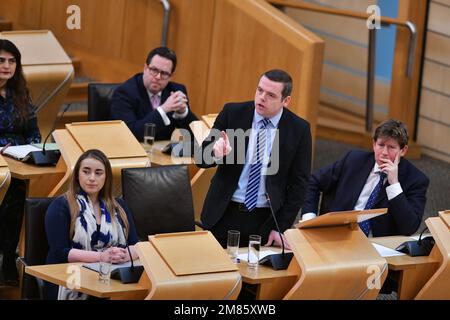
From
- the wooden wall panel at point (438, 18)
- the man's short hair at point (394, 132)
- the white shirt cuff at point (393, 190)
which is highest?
the wooden wall panel at point (438, 18)

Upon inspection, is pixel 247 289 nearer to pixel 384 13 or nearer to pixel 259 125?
pixel 259 125

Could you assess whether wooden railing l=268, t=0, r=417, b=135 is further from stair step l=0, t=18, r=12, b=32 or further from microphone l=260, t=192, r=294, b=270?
microphone l=260, t=192, r=294, b=270

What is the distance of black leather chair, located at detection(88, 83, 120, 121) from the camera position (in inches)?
314

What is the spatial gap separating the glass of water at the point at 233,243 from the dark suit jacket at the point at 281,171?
15.2 inches

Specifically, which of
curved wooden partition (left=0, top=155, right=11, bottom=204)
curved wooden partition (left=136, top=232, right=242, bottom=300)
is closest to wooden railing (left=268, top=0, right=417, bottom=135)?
curved wooden partition (left=0, top=155, right=11, bottom=204)

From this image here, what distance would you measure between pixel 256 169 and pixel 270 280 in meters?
0.73

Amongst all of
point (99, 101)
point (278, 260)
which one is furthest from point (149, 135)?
point (278, 260)

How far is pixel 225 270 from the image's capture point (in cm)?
520

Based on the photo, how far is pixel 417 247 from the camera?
5.95 meters

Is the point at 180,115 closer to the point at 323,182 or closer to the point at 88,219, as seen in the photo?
the point at 323,182

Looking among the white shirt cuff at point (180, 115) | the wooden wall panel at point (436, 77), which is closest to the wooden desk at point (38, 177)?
the white shirt cuff at point (180, 115)

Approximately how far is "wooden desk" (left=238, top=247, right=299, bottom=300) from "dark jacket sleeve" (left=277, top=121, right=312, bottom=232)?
1.78 ft

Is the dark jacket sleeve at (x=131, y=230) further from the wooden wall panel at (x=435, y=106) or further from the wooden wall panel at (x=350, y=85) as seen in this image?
the wooden wall panel at (x=350, y=85)

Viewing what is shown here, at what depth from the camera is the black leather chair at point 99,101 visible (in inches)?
314
